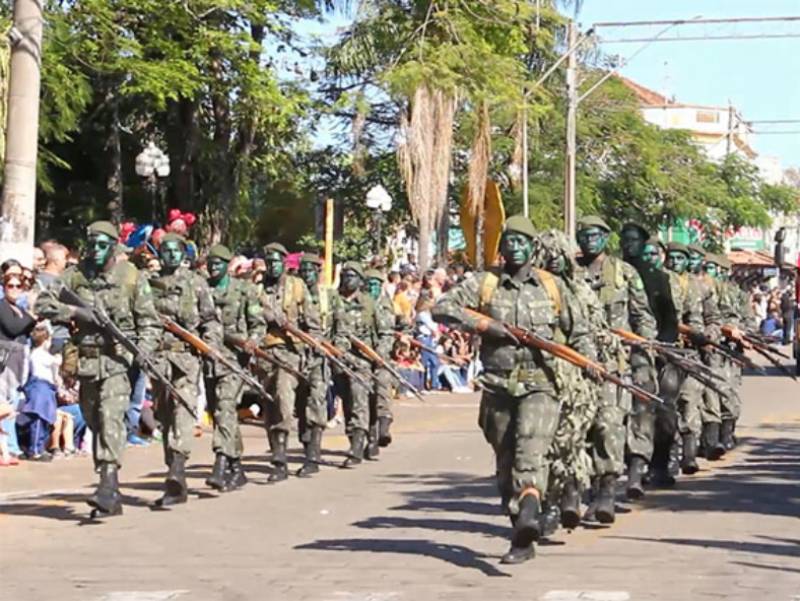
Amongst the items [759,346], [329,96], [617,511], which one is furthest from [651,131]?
[617,511]

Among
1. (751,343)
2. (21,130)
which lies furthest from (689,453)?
(21,130)

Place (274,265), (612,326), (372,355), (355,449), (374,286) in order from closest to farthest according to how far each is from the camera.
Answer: (612,326) → (274,265) → (355,449) → (372,355) → (374,286)

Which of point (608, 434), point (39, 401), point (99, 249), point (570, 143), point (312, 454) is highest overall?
point (570, 143)

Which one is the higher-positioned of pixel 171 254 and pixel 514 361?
pixel 171 254

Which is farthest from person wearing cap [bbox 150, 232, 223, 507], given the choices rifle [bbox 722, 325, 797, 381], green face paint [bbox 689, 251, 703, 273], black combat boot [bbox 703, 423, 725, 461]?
rifle [bbox 722, 325, 797, 381]

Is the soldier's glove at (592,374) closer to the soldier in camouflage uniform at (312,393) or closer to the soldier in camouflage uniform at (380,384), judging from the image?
the soldier in camouflage uniform at (312,393)

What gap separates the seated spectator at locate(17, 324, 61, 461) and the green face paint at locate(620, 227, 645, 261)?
18.5 feet

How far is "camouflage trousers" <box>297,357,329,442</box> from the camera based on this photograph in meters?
16.5

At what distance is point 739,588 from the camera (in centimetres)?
955

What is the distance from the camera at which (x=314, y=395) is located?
54.5 feet

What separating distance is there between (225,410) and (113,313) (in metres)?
2.11

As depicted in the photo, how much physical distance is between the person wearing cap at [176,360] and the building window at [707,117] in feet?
338

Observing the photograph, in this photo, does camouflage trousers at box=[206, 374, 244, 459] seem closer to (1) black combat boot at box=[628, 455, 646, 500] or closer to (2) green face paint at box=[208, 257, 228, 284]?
(2) green face paint at box=[208, 257, 228, 284]

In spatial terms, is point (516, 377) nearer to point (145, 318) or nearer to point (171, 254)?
point (145, 318)
